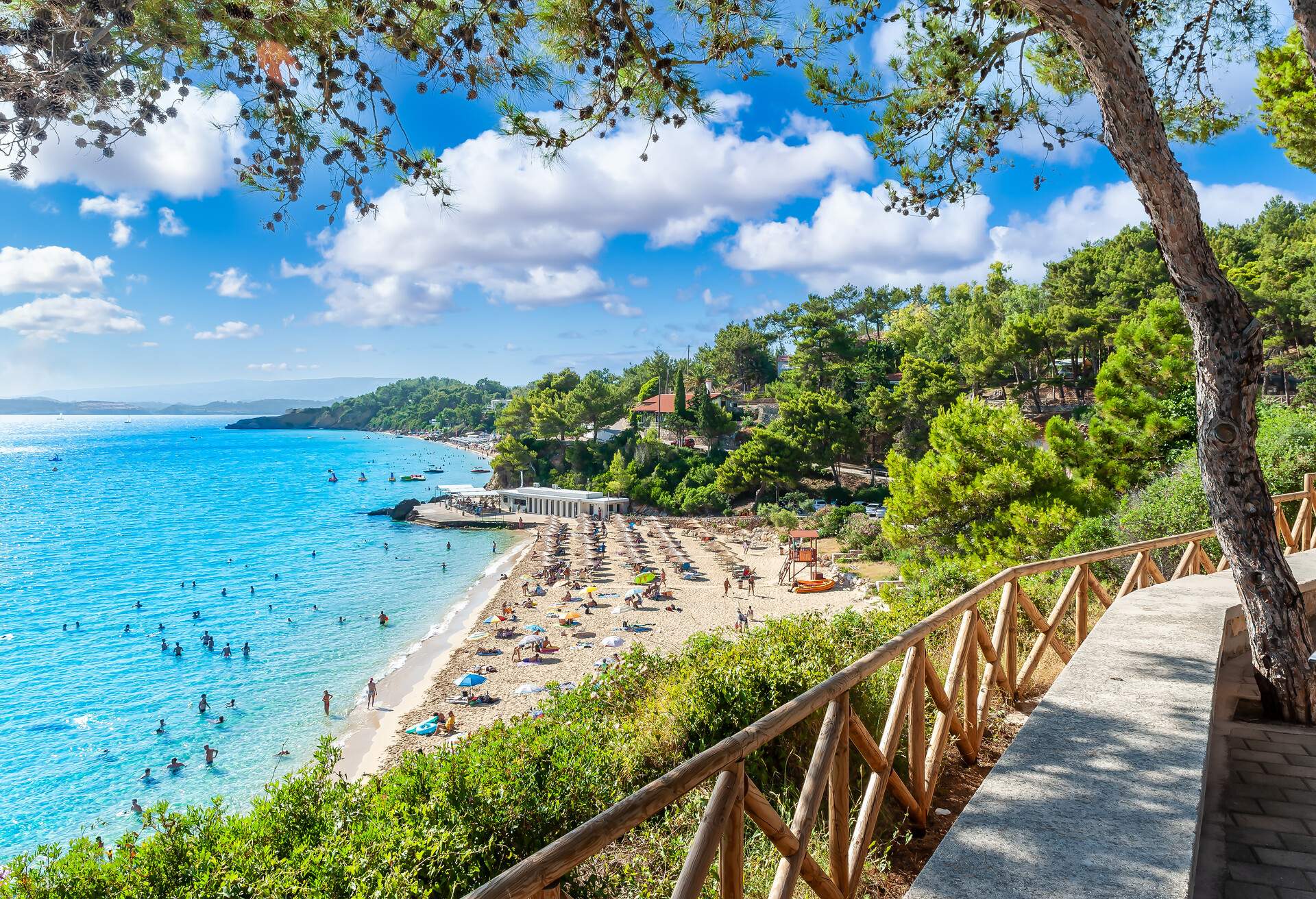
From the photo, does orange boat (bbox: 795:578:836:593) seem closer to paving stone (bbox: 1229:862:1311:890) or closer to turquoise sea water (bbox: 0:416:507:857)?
turquoise sea water (bbox: 0:416:507:857)

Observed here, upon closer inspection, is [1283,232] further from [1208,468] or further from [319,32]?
[319,32]

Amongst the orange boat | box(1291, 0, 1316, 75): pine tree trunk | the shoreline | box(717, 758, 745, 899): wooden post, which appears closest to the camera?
box(717, 758, 745, 899): wooden post

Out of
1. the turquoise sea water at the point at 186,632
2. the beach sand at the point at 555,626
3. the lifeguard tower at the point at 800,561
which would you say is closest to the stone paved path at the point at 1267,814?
the beach sand at the point at 555,626

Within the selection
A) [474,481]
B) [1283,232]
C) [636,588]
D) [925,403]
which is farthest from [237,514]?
[1283,232]

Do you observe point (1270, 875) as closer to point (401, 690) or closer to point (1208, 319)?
point (1208, 319)

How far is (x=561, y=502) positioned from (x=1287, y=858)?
46536 mm

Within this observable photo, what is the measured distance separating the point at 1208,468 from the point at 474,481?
259 ft

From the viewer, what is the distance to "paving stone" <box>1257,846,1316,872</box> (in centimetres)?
271

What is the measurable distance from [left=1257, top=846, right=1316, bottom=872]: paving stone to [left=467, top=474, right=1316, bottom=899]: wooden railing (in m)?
1.17

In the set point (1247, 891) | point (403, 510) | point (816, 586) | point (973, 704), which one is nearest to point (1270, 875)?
point (1247, 891)

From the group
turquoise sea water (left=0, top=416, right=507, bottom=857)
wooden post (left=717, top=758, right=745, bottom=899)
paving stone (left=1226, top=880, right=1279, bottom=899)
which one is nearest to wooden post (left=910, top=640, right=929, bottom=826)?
paving stone (left=1226, top=880, right=1279, bottom=899)

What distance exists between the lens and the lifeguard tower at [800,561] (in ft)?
89.6

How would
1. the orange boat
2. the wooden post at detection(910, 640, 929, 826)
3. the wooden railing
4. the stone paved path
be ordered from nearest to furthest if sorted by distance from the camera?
the wooden railing
the stone paved path
the wooden post at detection(910, 640, 929, 826)
the orange boat

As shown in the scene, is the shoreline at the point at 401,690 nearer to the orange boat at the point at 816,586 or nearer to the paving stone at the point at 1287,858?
the paving stone at the point at 1287,858
